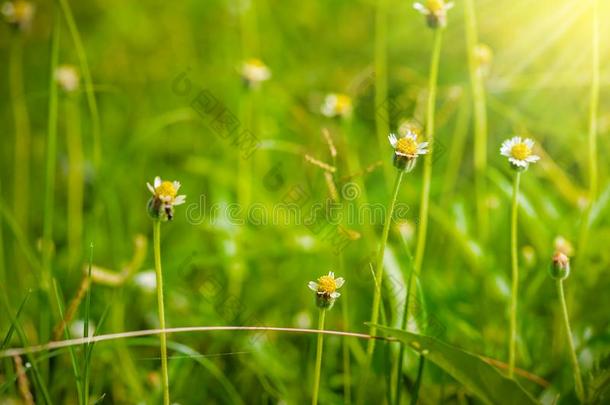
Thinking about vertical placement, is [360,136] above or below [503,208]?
above

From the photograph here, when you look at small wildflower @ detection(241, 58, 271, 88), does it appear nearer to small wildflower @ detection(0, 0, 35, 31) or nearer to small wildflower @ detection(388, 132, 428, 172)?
small wildflower @ detection(0, 0, 35, 31)

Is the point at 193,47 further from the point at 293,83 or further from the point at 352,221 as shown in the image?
the point at 352,221

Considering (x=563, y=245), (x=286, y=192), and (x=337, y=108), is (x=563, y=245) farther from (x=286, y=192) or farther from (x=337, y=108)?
(x=286, y=192)

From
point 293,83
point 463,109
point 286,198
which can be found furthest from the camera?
point 293,83

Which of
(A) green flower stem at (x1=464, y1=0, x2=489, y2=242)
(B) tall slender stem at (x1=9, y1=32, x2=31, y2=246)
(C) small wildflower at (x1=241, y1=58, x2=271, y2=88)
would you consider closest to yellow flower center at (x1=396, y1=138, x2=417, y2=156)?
(A) green flower stem at (x1=464, y1=0, x2=489, y2=242)

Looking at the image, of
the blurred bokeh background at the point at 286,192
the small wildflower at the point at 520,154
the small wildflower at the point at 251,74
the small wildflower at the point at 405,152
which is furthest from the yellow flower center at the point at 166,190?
the small wildflower at the point at 251,74

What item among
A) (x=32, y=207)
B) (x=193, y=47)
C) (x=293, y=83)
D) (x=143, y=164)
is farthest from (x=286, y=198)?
(x=193, y=47)

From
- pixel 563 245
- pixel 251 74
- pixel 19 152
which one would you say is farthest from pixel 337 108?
pixel 19 152
